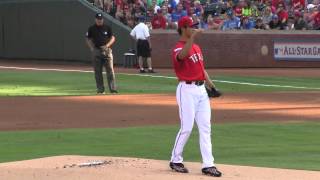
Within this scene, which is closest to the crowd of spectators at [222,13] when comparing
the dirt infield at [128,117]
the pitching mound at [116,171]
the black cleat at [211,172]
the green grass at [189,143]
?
the dirt infield at [128,117]

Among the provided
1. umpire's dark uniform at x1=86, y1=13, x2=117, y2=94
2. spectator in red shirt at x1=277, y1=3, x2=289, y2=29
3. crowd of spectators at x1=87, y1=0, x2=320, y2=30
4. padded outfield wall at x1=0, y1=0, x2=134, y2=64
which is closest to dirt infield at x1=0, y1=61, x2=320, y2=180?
umpire's dark uniform at x1=86, y1=13, x2=117, y2=94

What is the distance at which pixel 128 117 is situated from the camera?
15.3 metres

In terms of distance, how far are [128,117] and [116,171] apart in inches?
264

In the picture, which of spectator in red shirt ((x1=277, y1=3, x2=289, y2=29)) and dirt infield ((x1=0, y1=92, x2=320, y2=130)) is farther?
spectator in red shirt ((x1=277, y1=3, x2=289, y2=29))

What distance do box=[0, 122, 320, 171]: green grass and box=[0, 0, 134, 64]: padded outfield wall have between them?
61.0ft

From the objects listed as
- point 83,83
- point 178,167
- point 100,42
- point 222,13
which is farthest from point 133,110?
point 222,13

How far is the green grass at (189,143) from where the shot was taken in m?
10.4

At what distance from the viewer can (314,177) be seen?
8.48 meters

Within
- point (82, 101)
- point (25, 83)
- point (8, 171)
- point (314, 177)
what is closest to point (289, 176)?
point (314, 177)

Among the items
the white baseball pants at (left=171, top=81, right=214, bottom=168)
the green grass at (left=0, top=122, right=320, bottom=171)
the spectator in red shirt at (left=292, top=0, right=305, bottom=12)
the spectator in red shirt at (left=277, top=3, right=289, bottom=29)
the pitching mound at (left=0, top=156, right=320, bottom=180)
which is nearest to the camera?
the pitching mound at (left=0, top=156, right=320, bottom=180)

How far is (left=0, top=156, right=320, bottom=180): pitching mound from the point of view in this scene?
325 inches

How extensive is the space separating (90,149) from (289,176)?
369 centimetres

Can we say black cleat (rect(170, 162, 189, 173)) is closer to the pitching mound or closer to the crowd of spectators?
the pitching mound

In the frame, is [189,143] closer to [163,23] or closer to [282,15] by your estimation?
[163,23]
